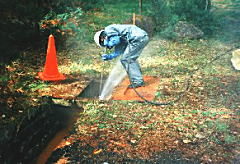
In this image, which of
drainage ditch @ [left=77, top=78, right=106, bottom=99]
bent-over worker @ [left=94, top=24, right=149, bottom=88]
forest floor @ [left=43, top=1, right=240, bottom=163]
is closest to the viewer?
forest floor @ [left=43, top=1, right=240, bottom=163]

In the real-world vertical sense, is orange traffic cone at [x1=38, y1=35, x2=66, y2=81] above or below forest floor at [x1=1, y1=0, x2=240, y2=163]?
above

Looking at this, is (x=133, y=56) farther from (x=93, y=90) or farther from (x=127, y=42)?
(x=93, y=90)

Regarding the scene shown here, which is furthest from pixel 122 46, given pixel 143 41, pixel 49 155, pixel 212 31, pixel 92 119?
pixel 212 31

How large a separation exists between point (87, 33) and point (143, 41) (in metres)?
3.96

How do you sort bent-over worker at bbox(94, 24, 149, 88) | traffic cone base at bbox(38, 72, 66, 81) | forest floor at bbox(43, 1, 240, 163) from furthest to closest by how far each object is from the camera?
traffic cone base at bbox(38, 72, 66, 81)
bent-over worker at bbox(94, 24, 149, 88)
forest floor at bbox(43, 1, 240, 163)

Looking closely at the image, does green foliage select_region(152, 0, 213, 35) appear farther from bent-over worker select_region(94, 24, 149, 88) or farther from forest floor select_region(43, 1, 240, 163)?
bent-over worker select_region(94, 24, 149, 88)

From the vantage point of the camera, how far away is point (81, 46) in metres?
8.79

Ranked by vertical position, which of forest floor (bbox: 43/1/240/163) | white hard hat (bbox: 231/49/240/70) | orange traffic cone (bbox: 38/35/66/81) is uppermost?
orange traffic cone (bbox: 38/35/66/81)

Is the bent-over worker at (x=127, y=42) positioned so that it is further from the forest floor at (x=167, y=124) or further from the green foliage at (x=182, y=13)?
the green foliage at (x=182, y=13)

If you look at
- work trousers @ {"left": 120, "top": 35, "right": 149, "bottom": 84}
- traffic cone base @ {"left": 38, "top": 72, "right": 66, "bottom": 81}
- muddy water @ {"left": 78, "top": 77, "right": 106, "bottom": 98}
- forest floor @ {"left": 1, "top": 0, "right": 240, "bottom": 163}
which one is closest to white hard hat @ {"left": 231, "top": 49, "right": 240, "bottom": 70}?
forest floor @ {"left": 1, "top": 0, "right": 240, "bottom": 163}

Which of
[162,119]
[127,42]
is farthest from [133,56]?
[162,119]

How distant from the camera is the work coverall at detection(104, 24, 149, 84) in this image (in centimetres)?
558

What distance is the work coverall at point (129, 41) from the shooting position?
5.58 metres

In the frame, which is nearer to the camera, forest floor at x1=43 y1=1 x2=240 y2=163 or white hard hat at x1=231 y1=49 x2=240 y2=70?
forest floor at x1=43 y1=1 x2=240 y2=163
